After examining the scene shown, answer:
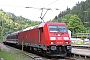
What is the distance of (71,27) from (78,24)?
9.99 feet

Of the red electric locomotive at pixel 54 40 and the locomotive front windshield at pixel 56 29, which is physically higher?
the locomotive front windshield at pixel 56 29

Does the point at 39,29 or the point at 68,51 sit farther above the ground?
the point at 39,29

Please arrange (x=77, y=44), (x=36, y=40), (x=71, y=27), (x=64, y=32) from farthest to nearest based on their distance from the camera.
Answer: (x=71, y=27), (x=77, y=44), (x=36, y=40), (x=64, y=32)

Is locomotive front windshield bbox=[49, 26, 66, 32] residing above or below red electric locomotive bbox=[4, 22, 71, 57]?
above

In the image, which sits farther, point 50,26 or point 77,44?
point 77,44

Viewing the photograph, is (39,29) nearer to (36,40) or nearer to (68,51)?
(36,40)

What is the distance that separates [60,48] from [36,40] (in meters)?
3.53

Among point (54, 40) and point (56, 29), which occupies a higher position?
point (56, 29)

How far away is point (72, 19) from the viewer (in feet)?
273

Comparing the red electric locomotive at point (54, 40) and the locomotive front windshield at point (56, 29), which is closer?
the red electric locomotive at point (54, 40)

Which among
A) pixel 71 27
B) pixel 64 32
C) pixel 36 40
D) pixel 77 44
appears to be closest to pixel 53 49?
pixel 64 32

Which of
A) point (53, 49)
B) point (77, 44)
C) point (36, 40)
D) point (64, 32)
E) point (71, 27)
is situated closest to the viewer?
point (53, 49)

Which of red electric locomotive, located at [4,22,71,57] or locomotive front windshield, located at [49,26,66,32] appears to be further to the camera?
locomotive front windshield, located at [49,26,66,32]

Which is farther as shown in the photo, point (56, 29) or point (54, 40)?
point (56, 29)
